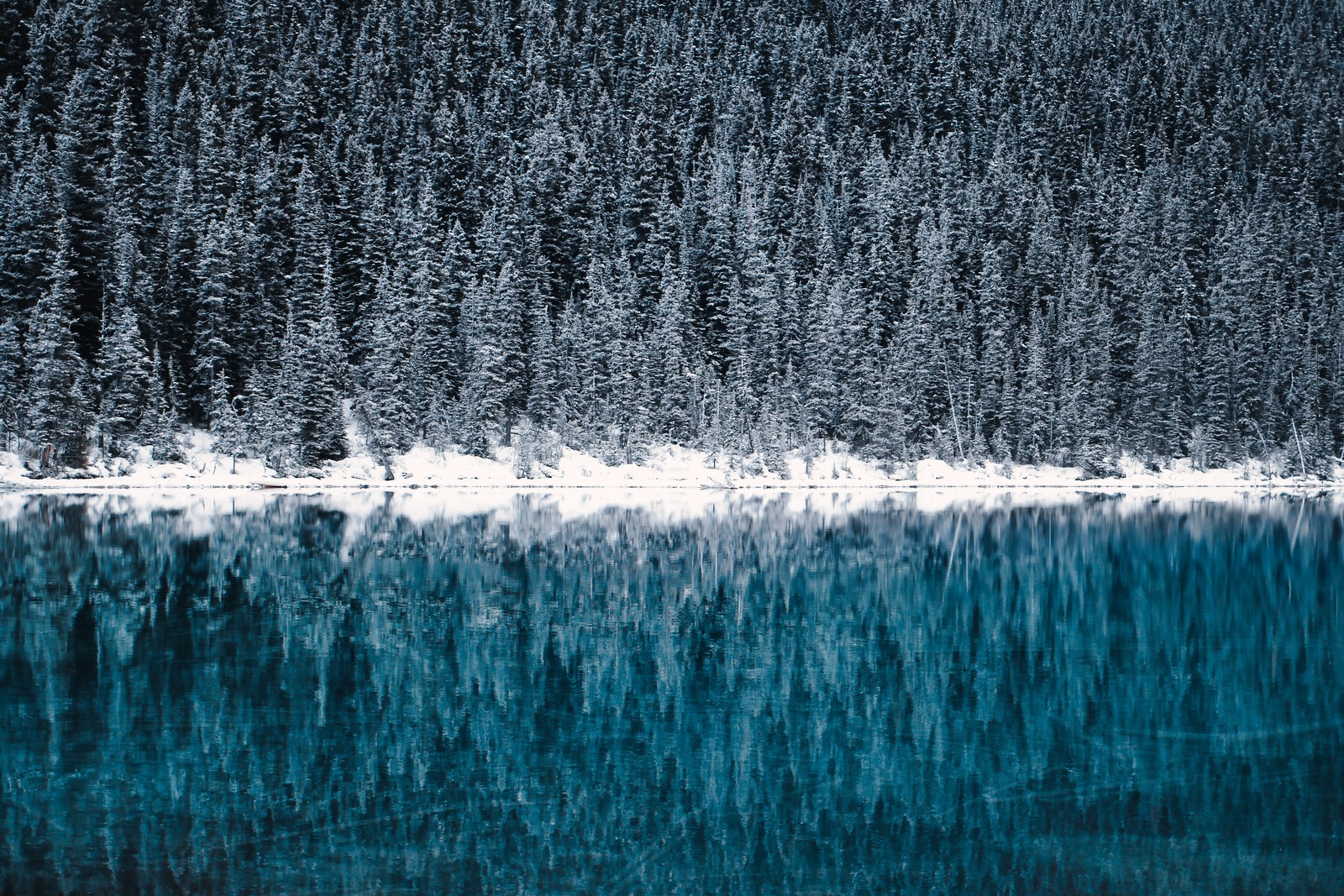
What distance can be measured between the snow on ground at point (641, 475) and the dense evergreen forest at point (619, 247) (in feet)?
4.67

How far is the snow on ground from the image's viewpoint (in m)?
67.7

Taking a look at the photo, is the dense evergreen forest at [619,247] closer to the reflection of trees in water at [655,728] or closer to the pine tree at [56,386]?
the pine tree at [56,386]

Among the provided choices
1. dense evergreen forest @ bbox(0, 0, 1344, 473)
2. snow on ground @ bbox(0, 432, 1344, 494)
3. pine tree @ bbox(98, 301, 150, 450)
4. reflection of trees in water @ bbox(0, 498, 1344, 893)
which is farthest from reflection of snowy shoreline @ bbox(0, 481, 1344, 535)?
reflection of trees in water @ bbox(0, 498, 1344, 893)

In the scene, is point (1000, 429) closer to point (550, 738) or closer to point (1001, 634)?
point (1001, 634)

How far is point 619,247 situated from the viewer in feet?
324

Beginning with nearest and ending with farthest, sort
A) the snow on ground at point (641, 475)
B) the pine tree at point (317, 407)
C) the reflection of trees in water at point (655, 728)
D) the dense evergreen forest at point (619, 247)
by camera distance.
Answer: the reflection of trees in water at point (655, 728), the snow on ground at point (641, 475), the pine tree at point (317, 407), the dense evergreen forest at point (619, 247)

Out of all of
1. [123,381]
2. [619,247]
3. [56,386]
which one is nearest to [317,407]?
[123,381]

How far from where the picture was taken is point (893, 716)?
1722cm

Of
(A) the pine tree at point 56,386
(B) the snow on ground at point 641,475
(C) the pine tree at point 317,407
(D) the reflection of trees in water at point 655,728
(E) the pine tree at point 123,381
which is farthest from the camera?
(C) the pine tree at point 317,407

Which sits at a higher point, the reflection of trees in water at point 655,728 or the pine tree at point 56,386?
the pine tree at point 56,386

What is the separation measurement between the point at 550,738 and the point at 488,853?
4145 mm

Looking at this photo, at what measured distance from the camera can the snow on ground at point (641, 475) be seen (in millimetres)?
67688

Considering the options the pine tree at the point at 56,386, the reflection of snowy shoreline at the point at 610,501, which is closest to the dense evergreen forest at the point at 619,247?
the pine tree at the point at 56,386

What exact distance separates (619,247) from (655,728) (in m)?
85.0
